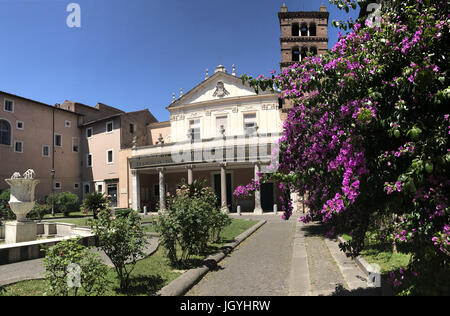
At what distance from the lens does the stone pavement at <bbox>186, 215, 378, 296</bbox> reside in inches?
218

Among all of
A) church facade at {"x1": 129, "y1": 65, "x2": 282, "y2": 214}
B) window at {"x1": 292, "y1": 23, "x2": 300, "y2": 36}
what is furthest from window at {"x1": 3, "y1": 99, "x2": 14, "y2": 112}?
window at {"x1": 292, "y1": 23, "x2": 300, "y2": 36}

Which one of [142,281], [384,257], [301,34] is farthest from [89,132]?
[384,257]

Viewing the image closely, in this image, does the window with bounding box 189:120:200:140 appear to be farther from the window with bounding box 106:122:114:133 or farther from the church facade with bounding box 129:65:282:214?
the window with bounding box 106:122:114:133

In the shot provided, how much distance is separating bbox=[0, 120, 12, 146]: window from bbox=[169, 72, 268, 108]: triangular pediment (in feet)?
60.7

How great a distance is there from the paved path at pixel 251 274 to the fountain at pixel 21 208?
7.23 metres

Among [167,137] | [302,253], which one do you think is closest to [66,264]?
[302,253]

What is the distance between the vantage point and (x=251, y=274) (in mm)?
6758

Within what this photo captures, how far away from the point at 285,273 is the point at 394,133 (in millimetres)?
5091

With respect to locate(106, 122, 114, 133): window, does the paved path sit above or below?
below

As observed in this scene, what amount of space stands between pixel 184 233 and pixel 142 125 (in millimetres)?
33169

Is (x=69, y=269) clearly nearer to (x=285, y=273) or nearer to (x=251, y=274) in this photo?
(x=251, y=274)

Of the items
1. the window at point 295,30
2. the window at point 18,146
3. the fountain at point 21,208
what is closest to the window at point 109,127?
the window at point 18,146
